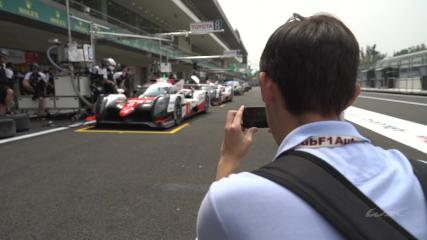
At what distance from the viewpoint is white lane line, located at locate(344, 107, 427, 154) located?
6941mm

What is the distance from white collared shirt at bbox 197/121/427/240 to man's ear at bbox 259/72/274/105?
14cm

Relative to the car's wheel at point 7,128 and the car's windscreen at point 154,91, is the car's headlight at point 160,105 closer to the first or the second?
the car's windscreen at point 154,91

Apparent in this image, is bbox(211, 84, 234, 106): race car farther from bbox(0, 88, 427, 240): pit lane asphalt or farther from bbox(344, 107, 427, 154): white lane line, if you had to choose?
bbox(0, 88, 427, 240): pit lane asphalt

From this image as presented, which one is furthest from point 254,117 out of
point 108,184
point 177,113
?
point 177,113

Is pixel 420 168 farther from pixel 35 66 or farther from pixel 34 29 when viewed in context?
pixel 34 29

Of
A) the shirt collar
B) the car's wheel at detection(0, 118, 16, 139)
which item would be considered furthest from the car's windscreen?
the shirt collar

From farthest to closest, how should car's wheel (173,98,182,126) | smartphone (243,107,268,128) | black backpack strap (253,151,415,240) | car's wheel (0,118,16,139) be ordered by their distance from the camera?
car's wheel (173,98,182,126)
car's wheel (0,118,16,139)
smartphone (243,107,268,128)
black backpack strap (253,151,415,240)

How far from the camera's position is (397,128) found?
875cm

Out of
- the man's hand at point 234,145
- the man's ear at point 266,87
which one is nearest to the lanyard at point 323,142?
the man's ear at point 266,87

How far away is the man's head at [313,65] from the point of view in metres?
0.95

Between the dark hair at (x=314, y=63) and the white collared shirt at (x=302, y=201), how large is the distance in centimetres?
7

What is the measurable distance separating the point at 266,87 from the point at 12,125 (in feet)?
27.0

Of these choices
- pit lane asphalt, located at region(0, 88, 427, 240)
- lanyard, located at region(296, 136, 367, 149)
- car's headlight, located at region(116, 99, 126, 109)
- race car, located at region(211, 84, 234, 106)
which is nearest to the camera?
lanyard, located at region(296, 136, 367, 149)

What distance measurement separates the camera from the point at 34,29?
14.7 m
